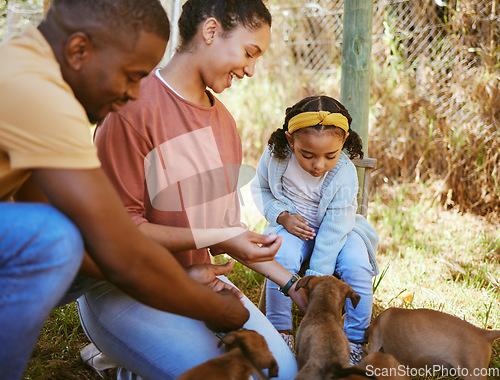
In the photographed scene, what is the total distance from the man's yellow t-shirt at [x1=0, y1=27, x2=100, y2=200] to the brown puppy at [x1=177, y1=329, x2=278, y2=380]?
0.82m

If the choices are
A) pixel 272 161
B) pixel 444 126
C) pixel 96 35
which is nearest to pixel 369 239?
pixel 272 161

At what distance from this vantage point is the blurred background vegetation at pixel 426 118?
4688 millimetres

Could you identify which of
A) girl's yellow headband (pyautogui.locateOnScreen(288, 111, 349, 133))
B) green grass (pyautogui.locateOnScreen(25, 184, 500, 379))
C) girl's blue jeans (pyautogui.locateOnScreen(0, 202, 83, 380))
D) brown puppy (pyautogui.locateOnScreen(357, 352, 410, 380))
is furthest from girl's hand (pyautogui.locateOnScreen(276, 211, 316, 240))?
girl's blue jeans (pyautogui.locateOnScreen(0, 202, 83, 380))

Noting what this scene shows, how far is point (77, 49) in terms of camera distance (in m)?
1.63

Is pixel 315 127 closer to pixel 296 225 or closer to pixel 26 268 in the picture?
pixel 296 225

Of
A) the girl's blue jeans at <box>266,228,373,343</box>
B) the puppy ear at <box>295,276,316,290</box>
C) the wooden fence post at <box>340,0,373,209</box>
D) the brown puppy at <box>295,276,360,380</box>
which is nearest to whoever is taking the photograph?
the brown puppy at <box>295,276,360,380</box>

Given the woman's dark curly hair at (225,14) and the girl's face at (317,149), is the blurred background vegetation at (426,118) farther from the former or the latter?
the woman's dark curly hair at (225,14)

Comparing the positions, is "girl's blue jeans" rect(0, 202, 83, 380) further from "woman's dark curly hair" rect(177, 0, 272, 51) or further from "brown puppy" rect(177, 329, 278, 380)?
"woman's dark curly hair" rect(177, 0, 272, 51)

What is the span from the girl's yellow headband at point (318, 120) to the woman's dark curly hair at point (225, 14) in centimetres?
88

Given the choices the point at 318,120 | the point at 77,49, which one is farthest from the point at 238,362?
the point at 318,120

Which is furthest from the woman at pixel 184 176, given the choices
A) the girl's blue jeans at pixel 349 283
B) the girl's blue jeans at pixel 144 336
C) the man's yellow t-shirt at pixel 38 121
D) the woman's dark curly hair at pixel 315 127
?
the woman's dark curly hair at pixel 315 127

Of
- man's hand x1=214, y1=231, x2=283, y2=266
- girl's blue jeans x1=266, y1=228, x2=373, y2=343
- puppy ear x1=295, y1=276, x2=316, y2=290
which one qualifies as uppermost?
man's hand x1=214, y1=231, x2=283, y2=266

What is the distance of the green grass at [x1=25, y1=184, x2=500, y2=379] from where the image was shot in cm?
290

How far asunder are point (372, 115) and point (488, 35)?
1.41 metres
